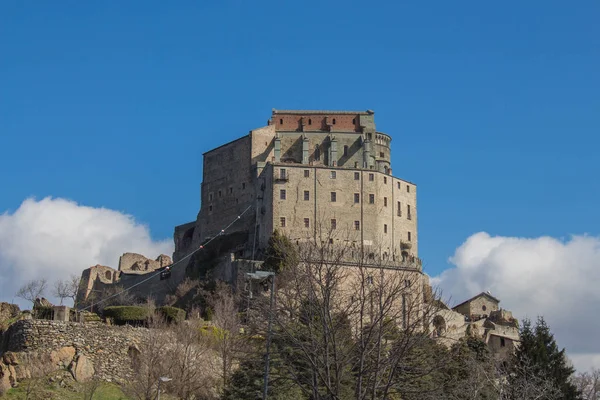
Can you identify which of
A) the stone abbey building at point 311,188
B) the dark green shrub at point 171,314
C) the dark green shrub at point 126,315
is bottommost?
the dark green shrub at point 126,315

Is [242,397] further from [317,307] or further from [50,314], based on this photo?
[50,314]

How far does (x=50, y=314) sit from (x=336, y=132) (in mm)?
59088

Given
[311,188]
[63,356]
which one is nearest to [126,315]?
[63,356]

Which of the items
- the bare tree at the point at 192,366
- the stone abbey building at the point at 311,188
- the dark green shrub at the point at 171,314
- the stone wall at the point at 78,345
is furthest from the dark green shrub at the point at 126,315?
the stone abbey building at the point at 311,188

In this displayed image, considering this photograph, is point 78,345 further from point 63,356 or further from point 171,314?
point 171,314

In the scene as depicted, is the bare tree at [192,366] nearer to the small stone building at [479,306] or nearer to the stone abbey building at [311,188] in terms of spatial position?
the stone abbey building at [311,188]

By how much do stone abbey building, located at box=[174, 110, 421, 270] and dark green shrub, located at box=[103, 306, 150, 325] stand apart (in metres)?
30.8

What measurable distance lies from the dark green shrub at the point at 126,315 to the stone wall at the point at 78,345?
6990mm

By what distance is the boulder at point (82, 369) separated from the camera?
1801 inches

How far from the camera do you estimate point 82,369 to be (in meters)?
46.2

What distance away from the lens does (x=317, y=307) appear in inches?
1167

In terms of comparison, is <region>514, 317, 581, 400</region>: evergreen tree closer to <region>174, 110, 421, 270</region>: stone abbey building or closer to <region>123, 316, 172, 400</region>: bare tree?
<region>123, 316, 172, 400</region>: bare tree

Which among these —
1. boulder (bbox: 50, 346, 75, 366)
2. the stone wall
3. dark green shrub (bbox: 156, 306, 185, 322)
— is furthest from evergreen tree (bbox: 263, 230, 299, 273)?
boulder (bbox: 50, 346, 75, 366)

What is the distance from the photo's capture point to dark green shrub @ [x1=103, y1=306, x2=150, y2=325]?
57.1 meters
